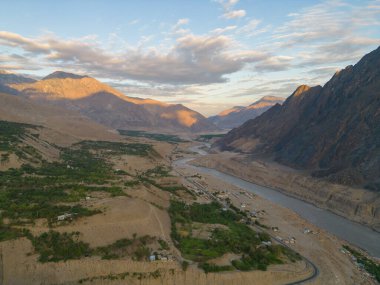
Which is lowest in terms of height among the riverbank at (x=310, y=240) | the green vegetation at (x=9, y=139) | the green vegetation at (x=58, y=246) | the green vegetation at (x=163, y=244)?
the riverbank at (x=310, y=240)

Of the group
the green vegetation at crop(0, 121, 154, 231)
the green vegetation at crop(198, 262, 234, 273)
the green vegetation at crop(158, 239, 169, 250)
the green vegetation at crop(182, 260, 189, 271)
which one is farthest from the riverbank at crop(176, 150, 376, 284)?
the green vegetation at crop(0, 121, 154, 231)

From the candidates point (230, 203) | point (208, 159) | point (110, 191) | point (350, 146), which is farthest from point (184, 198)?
point (208, 159)

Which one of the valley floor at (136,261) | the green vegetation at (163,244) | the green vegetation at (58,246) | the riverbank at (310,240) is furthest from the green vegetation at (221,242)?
the green vegetation at (58,246)

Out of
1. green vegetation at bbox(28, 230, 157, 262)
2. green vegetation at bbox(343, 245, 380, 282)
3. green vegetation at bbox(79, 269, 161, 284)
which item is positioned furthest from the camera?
green vegetation at bbox(343, 245, 380, 282)

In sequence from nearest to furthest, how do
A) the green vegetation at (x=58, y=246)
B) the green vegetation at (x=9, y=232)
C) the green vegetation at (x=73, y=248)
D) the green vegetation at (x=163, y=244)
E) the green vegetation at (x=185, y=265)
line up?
the green vegetation at (x=58, y=246), the green vegetation at (x=73, y=248), the green vegetation at (x=9, y=232), the green vegetation at (x=185, y=265), the green vegetation at (x=163, y=244)

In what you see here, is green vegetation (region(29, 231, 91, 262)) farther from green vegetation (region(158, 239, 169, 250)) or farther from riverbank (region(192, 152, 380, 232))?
riverbank (region(192, 152, 380, 232))

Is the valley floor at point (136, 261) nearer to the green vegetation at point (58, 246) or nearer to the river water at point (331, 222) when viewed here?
the green vegetation at point (58, 246)
